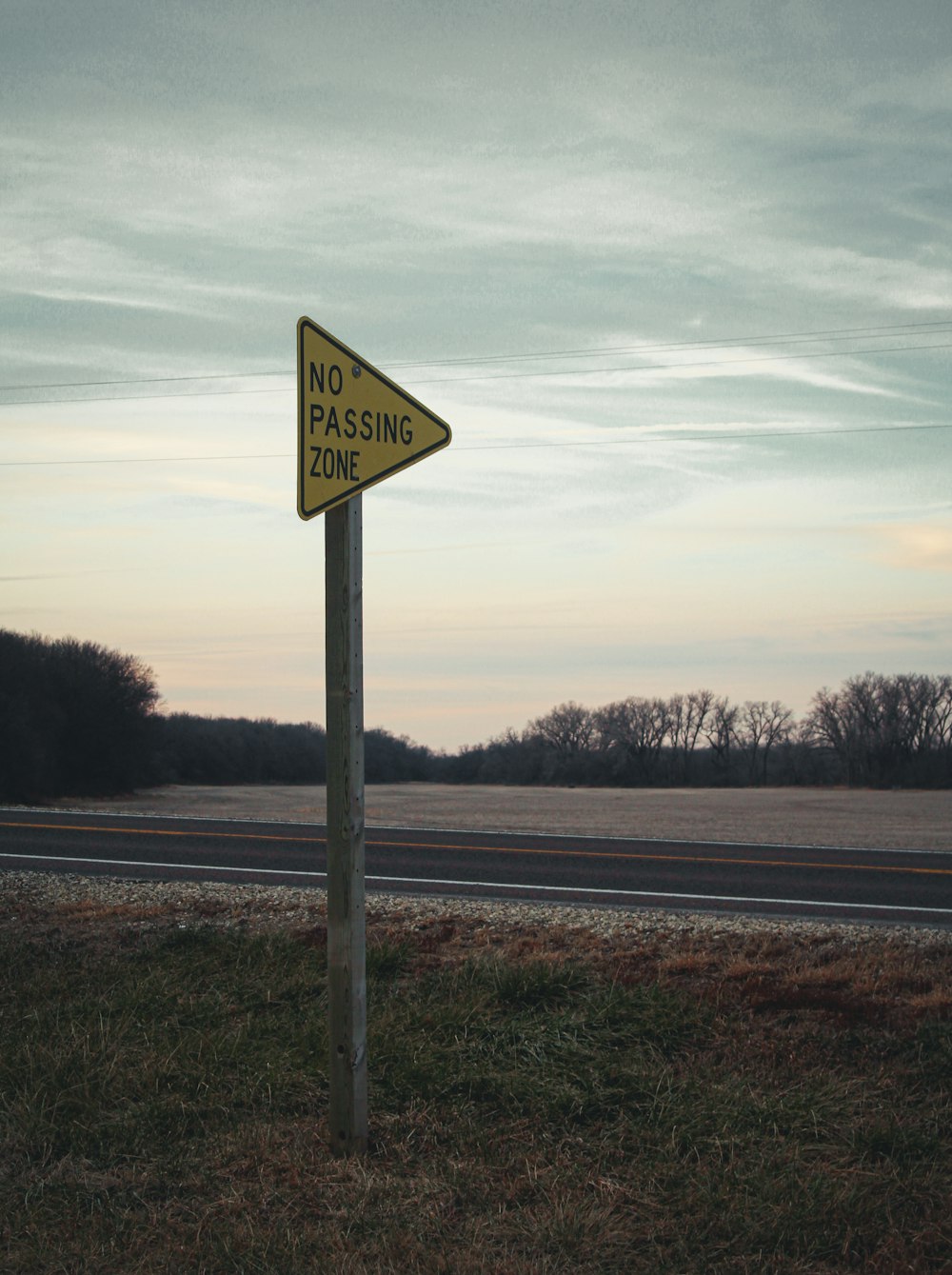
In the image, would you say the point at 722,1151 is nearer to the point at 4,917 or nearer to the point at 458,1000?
the point at 458,1000

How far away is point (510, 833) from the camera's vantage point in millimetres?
20172

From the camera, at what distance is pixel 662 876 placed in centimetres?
1483

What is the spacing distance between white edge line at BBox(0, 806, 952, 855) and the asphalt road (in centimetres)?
13

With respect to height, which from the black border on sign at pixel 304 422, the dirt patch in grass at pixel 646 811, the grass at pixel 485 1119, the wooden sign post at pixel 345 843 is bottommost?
the dirt patch in grass at pixel 646 811

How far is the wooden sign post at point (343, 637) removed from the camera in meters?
4.80

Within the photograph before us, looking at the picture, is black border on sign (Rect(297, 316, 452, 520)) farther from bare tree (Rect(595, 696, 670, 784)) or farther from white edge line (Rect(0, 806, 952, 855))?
bare tree (Rect(595, 696, 670, 784))

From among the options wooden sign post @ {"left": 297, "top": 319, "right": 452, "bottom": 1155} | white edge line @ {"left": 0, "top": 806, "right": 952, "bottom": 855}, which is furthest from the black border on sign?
white edge line @ {"left": 0, "top": 806, "right": 952, "bottom": 855}

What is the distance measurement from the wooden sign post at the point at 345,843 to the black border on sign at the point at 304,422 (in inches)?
6.1

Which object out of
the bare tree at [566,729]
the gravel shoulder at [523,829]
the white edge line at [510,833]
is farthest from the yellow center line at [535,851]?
the bare tree at [566,729]

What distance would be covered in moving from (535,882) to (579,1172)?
31.7 ft

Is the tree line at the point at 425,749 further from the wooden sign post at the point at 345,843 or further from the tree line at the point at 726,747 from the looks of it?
→ the wooden sign post at the point at 345,843

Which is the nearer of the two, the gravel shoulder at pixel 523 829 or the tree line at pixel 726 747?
the gravel shoulder at pixel 523 829

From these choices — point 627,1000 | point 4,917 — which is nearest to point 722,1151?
point 627,1000

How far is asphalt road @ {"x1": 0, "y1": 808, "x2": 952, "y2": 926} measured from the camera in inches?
512
